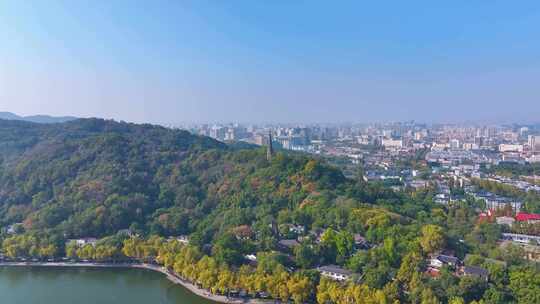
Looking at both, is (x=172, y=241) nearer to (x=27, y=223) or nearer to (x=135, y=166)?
(x=27, y=223)

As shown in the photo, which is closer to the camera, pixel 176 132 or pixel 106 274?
pixel 106 274

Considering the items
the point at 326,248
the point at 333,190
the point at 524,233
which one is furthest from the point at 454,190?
the point at 326,248

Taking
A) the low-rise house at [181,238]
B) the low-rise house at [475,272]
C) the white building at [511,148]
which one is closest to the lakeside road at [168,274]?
the low-rise house at [181,238]

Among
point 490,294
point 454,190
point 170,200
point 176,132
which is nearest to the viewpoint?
point 490,294

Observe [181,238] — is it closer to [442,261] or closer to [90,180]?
[90,180]

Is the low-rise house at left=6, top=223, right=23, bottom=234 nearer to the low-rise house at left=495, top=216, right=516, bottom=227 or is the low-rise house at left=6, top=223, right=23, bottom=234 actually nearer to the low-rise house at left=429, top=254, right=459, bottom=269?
the low-rise house at left=429, top=254, right=459, bottom=269

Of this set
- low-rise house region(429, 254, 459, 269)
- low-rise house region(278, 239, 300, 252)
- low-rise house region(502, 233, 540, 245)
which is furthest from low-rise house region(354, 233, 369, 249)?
low-rise house region(502, 233, 540, 245)


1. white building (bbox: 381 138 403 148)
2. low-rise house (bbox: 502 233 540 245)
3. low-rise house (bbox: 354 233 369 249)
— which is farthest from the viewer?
white building (bbox: 381 138 403 148)
